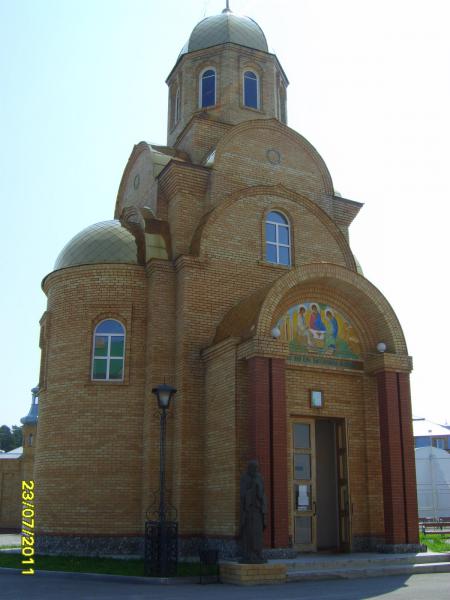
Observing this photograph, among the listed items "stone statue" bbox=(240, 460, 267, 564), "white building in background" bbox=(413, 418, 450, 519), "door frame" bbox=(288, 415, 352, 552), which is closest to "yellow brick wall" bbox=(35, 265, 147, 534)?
"door frame" bbox=(288, 415, 352, 552)

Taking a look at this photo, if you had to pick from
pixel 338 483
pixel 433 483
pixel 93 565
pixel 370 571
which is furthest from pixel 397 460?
pixel 433 483

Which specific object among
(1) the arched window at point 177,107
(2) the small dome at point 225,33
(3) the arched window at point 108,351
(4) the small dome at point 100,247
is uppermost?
(2) the small dome at point 225,33

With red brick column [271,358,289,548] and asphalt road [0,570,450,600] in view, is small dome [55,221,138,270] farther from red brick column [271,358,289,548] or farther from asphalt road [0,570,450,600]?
asphalt road [0,570,450,600]

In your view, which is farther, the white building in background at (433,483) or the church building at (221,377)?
the white building in background at (433,483)

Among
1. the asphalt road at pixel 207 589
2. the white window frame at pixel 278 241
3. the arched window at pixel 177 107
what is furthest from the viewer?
the arched window at pixel 177 107

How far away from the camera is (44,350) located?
15.9 metres

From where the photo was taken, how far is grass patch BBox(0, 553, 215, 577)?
1081 cm

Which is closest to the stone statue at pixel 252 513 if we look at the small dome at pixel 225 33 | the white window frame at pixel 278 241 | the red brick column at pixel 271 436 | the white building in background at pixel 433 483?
the red brick column at pixel 271 436

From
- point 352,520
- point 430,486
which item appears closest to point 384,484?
point 352,520

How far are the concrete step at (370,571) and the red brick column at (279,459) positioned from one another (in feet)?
2.86

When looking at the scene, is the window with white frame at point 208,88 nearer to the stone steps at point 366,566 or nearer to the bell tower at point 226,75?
the bell tower at point 226,75

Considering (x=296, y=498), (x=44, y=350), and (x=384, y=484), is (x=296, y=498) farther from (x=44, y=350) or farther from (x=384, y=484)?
(x=44, y=350)

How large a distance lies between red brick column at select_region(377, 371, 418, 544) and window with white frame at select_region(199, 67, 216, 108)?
8957mm

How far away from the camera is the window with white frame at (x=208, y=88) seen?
18422mm
